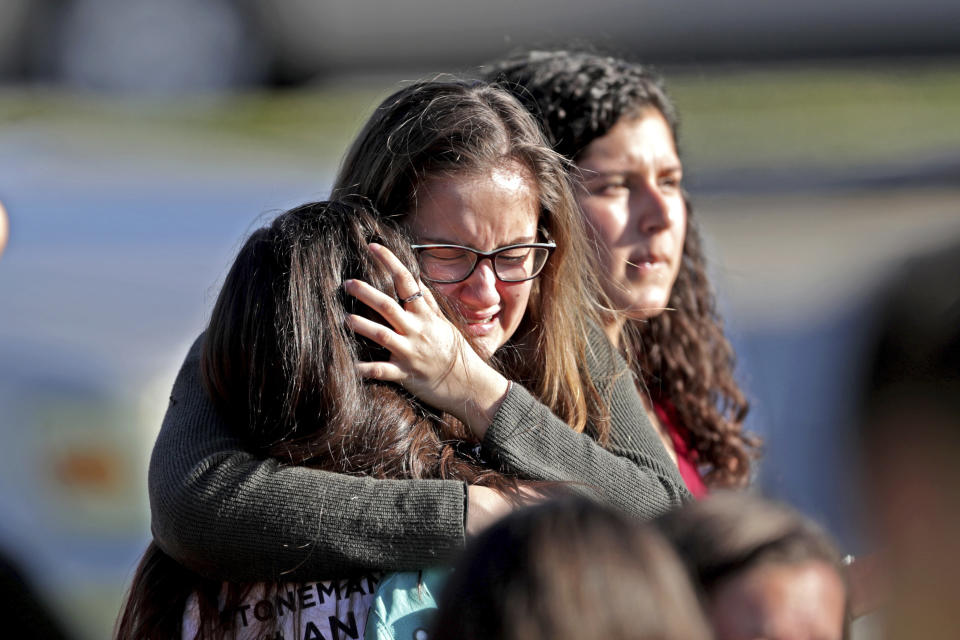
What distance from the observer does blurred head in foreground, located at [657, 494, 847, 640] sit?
3.31 ft

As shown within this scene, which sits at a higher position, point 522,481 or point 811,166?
point 522,481

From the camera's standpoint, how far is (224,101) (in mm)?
5004

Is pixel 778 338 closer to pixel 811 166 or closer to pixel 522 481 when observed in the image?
pixel 811 166

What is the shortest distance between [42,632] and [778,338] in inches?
98.8

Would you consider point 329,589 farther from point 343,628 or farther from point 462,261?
point 462,261

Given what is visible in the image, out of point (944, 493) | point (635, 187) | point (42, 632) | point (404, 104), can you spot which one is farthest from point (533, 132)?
point (42, 632)

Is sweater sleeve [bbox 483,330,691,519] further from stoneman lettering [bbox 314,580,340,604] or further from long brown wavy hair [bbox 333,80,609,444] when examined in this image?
stoneman lettering [bbox 314,580,340,604]

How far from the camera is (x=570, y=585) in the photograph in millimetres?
840

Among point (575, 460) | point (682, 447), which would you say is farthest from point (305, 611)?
point (682, 447)

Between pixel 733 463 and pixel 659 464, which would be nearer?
pixel 659 464

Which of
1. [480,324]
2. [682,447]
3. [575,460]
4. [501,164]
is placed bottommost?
[682,447]

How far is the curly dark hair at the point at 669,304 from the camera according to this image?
7.03 feet

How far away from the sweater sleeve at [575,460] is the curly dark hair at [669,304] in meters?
0.56

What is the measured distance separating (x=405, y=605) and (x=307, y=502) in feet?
0.57
